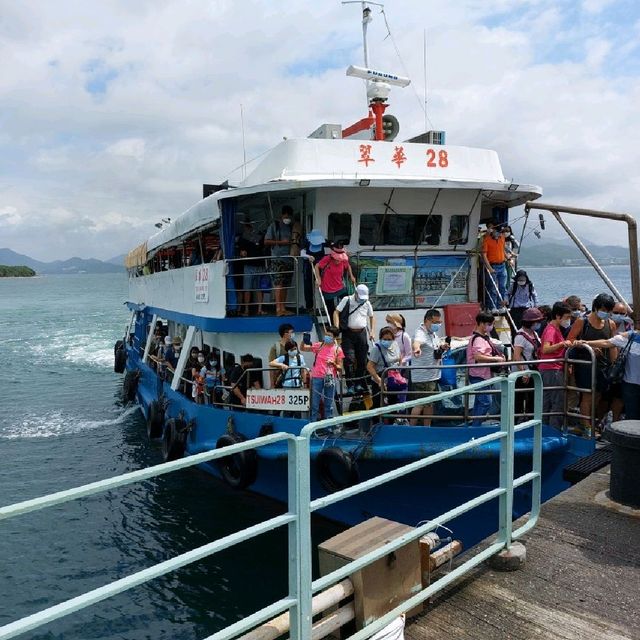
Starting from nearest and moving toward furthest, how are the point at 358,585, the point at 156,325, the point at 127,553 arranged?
the point at 358,585 < the point at 127,553 < the point at 156,325

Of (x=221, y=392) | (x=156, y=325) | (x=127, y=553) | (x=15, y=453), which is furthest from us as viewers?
(x=156, y=325)

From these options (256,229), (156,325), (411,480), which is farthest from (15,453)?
(411,480)

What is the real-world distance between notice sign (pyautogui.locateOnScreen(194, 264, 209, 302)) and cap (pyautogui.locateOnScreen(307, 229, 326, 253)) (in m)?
2.00

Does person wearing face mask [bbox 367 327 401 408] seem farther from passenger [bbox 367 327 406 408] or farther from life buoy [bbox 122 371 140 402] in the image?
life buoy [bbox 122 371 140 402]

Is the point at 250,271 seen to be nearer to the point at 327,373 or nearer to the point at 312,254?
the point at 312,254

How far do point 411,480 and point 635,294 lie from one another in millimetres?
3608

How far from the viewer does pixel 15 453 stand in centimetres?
1459

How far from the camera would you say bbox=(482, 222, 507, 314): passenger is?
975 centimetres

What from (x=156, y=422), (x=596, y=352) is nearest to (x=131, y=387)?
(x=156, y=422)

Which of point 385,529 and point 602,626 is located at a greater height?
point 385,529

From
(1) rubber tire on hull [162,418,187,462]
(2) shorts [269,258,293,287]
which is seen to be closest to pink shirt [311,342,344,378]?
(2) shorts [269,258,293,287]

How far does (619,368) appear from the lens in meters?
6.55

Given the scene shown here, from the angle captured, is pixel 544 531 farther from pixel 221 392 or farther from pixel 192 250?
pixel 192 250

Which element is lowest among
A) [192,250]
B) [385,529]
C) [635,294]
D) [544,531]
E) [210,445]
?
[210,445]
